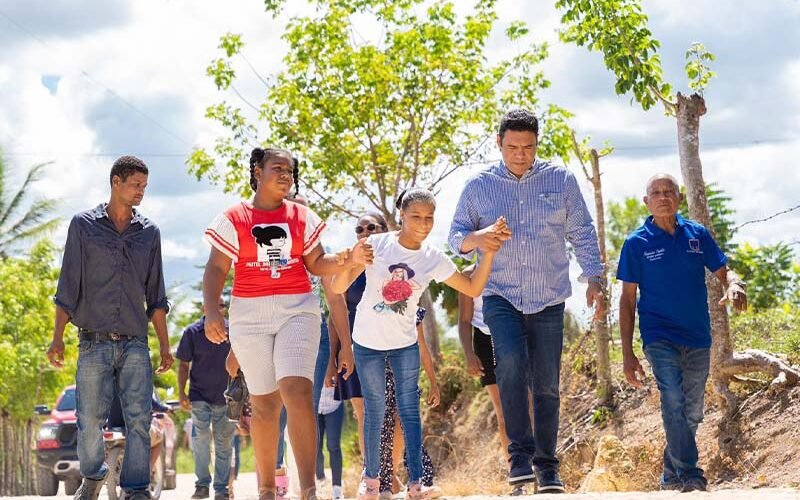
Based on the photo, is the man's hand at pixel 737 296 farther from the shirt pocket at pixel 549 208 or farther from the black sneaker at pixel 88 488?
the black sneaker at pixel 88 488

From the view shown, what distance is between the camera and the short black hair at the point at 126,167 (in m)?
7.56

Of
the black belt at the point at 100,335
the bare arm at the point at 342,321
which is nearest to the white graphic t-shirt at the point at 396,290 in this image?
the bare arm at the point at 342,321

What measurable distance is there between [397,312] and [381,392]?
496 mm

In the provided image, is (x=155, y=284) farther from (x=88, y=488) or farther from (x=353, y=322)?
(x=353, y=322)

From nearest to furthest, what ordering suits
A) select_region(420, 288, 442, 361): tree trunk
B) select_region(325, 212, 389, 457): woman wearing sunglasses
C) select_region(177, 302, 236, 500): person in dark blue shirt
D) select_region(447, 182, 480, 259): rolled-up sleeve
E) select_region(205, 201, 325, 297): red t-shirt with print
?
select_region(205, 201, 325, 297): red t-shirt with print → select_region(447, 182, 480, 259): rolled-up sleeve → select_region(325, 212, 389, 457): woman wearing sunglasses → select_region(177, 302, 236, 500): person in dark blue shirt → select_region(420, 288, 442, 361): tree trunk

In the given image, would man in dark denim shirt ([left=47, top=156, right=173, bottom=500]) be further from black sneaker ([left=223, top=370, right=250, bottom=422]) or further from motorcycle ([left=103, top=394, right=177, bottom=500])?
black sneaker ([left=223, top=370, right=250, bottom=422])

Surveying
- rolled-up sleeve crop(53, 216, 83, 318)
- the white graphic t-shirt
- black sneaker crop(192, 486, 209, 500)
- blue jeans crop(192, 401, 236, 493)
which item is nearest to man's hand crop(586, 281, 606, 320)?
the white graphic t-shirt

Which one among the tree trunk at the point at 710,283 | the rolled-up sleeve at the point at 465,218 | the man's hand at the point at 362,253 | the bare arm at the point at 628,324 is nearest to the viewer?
the man's hand at the point at 362,253

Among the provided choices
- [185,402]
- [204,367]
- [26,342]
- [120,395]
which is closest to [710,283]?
[204,367]

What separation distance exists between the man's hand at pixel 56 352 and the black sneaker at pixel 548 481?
3085mm

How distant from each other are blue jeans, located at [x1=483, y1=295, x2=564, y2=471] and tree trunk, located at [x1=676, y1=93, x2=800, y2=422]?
10.4 ft

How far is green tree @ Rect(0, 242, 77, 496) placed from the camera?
2730 centimetres

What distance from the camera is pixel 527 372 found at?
7.22 m

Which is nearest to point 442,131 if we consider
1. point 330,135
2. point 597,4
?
point 330,135
